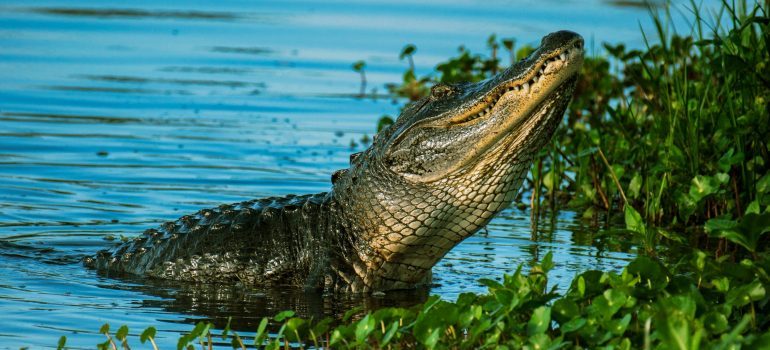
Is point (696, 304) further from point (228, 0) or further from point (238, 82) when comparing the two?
point (228, 0)

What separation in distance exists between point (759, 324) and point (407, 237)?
74.8 inches

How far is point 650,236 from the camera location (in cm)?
552

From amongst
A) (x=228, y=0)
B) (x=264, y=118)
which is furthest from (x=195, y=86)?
(x=228, y=0)

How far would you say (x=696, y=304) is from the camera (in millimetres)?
4430

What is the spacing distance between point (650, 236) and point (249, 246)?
204 centimetres

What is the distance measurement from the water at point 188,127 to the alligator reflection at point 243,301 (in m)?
0.02

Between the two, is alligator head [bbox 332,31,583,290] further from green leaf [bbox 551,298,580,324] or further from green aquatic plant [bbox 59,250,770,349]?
green leaf [bbox 551,298,580,324]

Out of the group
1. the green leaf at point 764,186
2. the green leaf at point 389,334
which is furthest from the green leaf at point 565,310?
the green leaf at point 764,186

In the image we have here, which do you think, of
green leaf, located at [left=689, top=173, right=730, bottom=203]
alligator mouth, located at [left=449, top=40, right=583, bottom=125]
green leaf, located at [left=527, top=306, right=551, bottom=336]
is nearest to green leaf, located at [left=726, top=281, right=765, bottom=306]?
green leaf, located at [left=527, top=306, right=551, bottom=336]

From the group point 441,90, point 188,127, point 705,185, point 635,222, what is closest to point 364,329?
point 635,222

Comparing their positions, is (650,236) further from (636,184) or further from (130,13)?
(130,13)

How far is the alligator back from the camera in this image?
644 cm

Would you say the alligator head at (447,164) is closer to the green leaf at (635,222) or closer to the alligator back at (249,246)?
the alligator back at (249,246)

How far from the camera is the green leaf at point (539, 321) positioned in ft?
14.1
